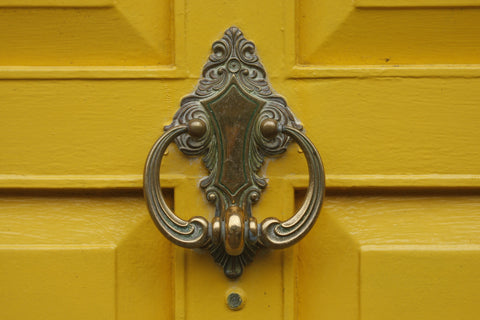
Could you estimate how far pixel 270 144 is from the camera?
1.56ft

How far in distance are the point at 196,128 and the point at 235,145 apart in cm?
4

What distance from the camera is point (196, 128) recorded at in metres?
0.45

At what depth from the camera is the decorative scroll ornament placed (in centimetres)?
44

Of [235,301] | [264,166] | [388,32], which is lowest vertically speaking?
[235,301]

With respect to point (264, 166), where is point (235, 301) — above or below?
below

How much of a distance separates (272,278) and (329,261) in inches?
2.4

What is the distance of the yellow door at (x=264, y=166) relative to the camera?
0.48 meters

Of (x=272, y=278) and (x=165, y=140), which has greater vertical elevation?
(x=165, y=140)

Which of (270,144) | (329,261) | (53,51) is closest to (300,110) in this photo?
(270,144)

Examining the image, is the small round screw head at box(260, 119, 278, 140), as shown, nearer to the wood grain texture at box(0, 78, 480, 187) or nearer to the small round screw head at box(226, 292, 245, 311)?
the wood grain texture at box(0, 78, 480, 187)

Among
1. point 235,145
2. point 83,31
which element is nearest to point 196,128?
point 235,145

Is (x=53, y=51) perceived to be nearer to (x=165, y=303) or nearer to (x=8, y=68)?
(x=8, y=68)

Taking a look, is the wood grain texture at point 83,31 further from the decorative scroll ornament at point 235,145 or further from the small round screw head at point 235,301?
the small round screw head at point 235,301

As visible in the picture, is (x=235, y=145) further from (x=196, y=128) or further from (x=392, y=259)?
(x=392, y=259)
